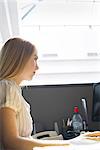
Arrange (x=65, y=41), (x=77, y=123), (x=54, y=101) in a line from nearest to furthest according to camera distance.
→ (x=77, y=123), (x=54, y=101), (x=65, y=41)

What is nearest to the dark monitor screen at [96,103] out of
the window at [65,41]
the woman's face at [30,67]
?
the window at [65,41]

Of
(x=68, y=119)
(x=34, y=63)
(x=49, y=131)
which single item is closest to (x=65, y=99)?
(x=68, y=119)

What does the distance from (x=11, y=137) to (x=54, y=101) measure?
1.23 meters

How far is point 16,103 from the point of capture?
1.16m

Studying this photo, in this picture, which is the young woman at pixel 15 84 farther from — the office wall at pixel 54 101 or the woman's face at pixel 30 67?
the office wall at pixel 54 101

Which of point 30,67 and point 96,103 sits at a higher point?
point 30,67

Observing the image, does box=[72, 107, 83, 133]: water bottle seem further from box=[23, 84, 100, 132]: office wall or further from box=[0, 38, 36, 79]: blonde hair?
box=[0, 38, 36, 79]: blonde hair

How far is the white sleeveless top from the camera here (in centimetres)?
114

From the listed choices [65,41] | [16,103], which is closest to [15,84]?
[16,103]

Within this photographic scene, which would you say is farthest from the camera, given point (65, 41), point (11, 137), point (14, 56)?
point (65, 41)

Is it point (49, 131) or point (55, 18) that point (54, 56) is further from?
point (49, 131)

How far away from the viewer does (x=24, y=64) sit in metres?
1.22

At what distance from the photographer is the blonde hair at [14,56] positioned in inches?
47.3

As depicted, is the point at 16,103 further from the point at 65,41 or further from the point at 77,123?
the point at 65,41
